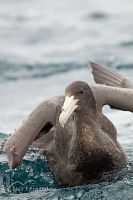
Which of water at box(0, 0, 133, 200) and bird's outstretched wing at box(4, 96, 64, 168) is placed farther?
water at box(0, 0, 133, 200)

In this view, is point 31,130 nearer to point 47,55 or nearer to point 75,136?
point 75,136

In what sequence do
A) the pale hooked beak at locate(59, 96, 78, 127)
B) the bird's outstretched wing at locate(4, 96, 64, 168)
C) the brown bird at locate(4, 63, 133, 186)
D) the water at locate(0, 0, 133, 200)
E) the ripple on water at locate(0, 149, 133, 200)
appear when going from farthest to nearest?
the water at locate(0, 0, 133, 200) → the bird's outstretched wing at locate(4, 96, 64, 168) → the ripple on water at locate(0, 149, 133, 200) → the brown bird at locate(4, 63, 133, 186) → the pale hooked beak at locate(59, 96, 78, 127)

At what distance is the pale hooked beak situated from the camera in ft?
28.1

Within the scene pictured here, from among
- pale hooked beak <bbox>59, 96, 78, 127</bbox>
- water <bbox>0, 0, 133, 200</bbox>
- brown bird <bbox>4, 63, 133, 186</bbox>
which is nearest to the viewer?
pale hooked beak <bbox>59, 96, 78, 127</bbox>

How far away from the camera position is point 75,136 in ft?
30.0

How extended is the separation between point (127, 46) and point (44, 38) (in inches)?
67.9

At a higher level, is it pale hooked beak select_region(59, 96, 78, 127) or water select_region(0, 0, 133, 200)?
water select_region(0, 0, 133, 200)

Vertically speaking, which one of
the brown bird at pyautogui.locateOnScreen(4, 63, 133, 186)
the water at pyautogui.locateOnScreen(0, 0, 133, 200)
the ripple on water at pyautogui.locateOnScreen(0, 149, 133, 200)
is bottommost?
the ripple on water at pyautogui.locateOnScreen(0, 149, 133, 200)

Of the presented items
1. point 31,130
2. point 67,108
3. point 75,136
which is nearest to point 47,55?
point 31,130

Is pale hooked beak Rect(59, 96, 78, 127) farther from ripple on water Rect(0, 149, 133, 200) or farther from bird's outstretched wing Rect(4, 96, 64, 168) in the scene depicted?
bird's outstretched wing Rect(4, 96, 64, 168)

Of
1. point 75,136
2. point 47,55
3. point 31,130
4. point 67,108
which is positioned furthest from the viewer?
point 47,55

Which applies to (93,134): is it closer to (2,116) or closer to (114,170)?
(114,170)

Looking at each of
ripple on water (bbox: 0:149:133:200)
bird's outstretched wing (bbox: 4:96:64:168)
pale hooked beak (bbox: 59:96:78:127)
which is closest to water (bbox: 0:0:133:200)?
ripple on water (bbox: 0:149:133:200)

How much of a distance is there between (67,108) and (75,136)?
596 millimetres
